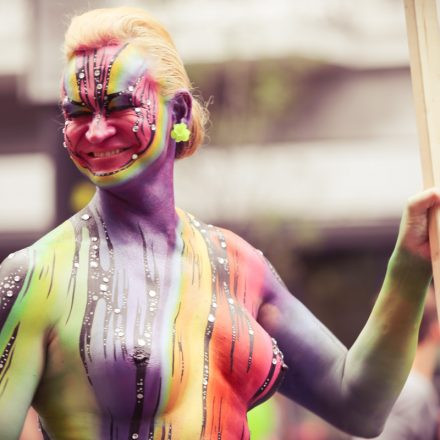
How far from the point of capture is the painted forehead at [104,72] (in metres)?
2.96

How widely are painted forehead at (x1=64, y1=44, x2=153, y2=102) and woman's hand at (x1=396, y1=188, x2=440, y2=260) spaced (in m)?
0.75

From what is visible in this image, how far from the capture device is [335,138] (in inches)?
648

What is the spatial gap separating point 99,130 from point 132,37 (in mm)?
279

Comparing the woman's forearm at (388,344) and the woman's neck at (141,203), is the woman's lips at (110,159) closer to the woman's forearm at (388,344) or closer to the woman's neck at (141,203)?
the woman's neck at (141,203)

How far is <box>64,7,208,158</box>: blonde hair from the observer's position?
A: 3012mm

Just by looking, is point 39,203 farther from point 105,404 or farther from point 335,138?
point 105,404

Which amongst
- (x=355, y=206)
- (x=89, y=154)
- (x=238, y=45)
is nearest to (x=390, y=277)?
(x=89, y=154)

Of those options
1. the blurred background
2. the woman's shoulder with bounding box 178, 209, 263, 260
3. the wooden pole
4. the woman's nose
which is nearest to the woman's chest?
the woman's shoulder with bounding box 178, 209, 263, 260

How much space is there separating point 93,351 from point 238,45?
1087 cm

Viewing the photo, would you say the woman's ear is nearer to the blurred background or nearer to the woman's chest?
the woman's chest

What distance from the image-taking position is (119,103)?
2.97 metres

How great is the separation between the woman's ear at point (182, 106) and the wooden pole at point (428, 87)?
0.58 meters

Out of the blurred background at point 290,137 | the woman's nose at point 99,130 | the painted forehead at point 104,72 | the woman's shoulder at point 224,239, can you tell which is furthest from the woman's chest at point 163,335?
the blurred background at point 290,137

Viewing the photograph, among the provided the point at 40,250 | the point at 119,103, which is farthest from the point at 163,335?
the point at 119,103
